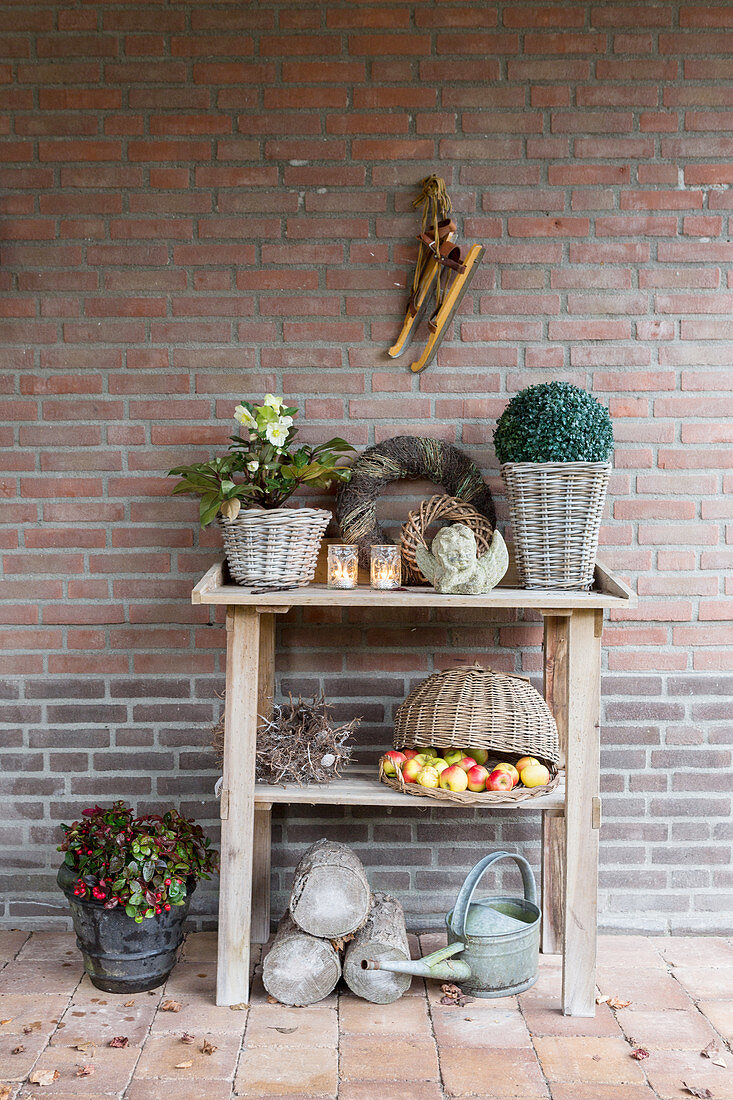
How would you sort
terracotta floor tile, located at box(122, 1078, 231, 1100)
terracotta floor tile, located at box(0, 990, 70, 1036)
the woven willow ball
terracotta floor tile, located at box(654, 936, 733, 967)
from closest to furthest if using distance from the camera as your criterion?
terracotta floor tile, located at box(122, 1078, 231, 1100) < terracotta floor tile, located at box(0, 990, 70, 1036) < the woven willow ball < terracotta floor tile, located at box(654, 936, 733, 967)

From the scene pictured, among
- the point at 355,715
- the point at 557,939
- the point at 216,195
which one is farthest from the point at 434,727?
the point at 216,195

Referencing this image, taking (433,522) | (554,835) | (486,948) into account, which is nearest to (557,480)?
(433,522)

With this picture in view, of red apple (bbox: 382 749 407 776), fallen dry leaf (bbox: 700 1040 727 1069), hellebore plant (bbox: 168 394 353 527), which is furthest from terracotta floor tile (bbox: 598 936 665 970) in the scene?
hellebore plant (bbox: 168 394 353 527)

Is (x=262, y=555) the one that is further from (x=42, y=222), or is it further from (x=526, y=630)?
(x=42, y=222)

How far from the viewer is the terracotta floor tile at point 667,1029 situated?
219cm

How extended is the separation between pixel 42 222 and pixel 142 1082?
7.46ft

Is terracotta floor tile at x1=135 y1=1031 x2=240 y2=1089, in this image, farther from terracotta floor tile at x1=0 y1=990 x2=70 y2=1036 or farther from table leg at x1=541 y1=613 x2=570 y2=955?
table leg at x1=541 y1=613 x2=570 y2=955

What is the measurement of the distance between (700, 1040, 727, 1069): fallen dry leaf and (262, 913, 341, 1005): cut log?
0.88 m

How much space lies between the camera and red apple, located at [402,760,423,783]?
2334 millimetres

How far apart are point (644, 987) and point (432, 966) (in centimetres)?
63

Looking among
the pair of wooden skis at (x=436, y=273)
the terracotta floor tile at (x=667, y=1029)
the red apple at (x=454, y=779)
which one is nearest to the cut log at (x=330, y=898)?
the red apple at (x=454, y=779)

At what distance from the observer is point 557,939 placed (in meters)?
2.65

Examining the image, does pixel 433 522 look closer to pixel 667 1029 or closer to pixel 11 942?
pixel 667 1029

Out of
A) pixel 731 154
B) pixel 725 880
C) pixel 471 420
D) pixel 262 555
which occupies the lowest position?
pixel 725 880
